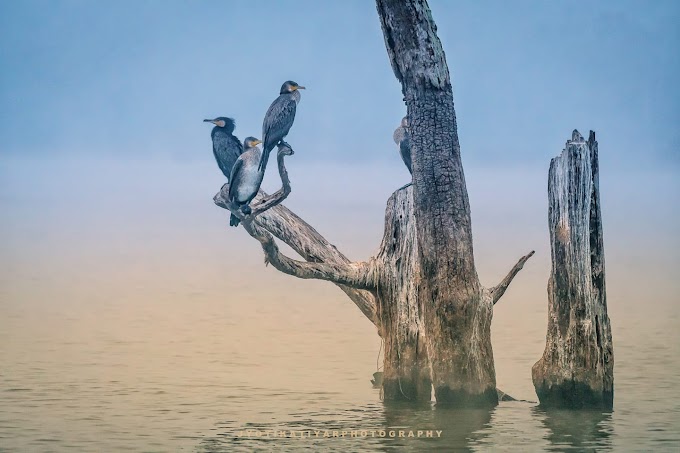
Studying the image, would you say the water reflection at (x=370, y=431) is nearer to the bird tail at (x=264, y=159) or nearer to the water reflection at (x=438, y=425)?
the water reflection at (x=438, y=425)

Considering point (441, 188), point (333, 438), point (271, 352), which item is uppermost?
point (441, 188)

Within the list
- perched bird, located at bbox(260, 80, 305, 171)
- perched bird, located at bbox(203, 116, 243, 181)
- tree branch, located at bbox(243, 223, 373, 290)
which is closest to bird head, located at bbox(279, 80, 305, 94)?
perched bird, located at bbox(260, 80, 305, 171)

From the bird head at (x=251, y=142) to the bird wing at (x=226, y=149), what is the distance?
1.74 feet

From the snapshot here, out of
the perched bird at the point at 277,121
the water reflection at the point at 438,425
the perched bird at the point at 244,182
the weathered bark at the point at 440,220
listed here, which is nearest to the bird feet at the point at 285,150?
the perched bird at the point at 244,182

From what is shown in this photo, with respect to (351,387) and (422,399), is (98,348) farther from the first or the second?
(422,399)

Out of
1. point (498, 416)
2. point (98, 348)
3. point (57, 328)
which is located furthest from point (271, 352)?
point (498, 416)

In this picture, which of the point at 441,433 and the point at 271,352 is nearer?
the point at 441,433

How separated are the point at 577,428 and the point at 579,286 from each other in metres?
0.80

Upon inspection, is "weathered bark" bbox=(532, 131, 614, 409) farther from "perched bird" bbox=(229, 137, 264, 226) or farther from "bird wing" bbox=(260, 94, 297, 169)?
"bird wing" bbox=(260, 94, 297, 169)

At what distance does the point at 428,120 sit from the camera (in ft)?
24.5

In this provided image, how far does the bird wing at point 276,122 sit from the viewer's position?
8.63m

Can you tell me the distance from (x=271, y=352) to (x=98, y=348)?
1.43 meters

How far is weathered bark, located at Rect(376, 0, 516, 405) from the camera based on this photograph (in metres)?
7.37

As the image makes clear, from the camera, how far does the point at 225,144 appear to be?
934cm
